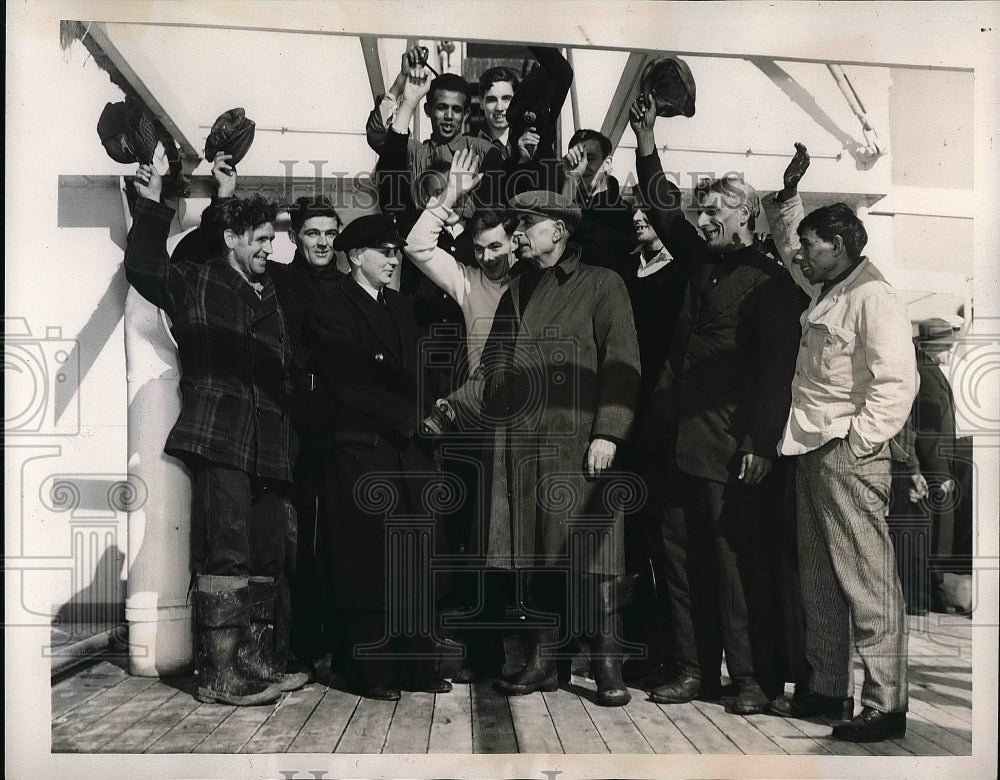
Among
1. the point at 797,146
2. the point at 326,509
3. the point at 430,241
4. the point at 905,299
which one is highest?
the point at 797,146

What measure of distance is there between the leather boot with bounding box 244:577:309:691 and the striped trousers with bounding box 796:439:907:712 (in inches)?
79.0

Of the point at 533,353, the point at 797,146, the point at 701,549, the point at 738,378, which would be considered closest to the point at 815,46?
the point at 797,146

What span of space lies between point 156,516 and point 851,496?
2685 millimetres

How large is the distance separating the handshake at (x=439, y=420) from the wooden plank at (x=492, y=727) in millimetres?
1051

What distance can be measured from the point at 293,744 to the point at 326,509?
0.87 meters

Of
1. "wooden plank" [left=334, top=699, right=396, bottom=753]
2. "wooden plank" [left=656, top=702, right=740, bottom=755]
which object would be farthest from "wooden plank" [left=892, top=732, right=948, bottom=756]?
"wooden plank" [left=334, top=699, right=396, bottom=753]

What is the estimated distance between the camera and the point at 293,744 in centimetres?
344

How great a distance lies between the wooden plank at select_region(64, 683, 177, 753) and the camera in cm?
351

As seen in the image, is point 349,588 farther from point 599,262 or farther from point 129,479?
point 599,262

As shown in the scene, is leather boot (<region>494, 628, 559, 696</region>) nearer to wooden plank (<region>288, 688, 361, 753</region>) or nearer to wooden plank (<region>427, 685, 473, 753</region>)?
wooden plank (<region>427, 685, 473, 753</region>)

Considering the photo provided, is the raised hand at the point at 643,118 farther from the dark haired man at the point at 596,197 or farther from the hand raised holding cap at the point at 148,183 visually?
the hand raised holding cap at the point at 148,183

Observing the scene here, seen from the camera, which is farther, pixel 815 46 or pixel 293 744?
pixel 815 46

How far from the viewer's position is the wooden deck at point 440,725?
3457mm

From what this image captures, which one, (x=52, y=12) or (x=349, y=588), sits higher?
(x=52, y=12)
